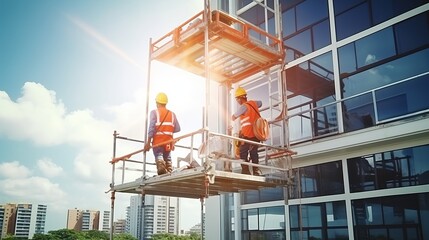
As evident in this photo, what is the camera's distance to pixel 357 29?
9.38 meters

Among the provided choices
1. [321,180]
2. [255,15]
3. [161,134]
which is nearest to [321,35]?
[255,15]

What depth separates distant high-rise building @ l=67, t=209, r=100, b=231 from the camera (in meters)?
137

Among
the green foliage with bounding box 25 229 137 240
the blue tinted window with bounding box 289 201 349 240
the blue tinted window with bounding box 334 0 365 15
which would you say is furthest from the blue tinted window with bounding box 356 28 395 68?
the green foliage with bounding box 25 229 137 240

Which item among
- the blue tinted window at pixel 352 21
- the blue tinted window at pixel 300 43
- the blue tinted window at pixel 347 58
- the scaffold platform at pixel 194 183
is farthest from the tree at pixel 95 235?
the blue tinted window at pixel 352 21

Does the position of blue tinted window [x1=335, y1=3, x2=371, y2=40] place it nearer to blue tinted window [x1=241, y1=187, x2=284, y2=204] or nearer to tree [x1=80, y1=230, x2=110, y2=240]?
blue tinted window [x1=241, y1=187, x2=284, y2=204]

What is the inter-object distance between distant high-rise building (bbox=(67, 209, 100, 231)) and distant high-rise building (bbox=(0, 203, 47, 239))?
44.7 feet

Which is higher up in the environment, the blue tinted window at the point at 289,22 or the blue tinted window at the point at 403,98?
the blue tinted window at the point at 289,22

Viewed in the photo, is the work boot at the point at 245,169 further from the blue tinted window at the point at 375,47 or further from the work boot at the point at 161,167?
the blue tinted window at the point at 375,47

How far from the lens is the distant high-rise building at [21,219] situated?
128925 millimetres

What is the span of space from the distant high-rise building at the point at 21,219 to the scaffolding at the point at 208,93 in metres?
132

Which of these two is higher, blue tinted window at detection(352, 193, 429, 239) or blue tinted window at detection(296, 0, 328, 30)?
blue tinted window at detection(296, 0, 328, 30)

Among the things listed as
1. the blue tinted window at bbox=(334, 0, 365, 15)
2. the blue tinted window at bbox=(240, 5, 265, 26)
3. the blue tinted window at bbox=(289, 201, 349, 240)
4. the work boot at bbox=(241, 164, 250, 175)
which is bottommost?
the blue tinted window at bbox=(289, 201, 349, 240)

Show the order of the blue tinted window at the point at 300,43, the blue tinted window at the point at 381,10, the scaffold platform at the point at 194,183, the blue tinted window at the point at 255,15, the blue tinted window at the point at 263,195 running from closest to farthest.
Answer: the scaffold platform at the point at 194,183 → the blue tinted window at the point at 381,10 → the blue tinted window at the point at 263,195 → the blue tinted window at the point at 300,43 → the blue tinted window at the point at 255,15

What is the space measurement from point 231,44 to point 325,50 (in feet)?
10.6
